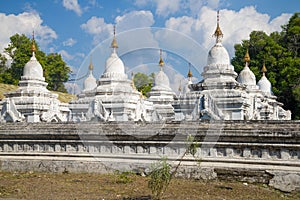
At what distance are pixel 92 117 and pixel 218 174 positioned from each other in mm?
15399

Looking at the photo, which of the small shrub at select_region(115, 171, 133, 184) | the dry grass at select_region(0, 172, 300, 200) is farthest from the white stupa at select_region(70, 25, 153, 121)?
the dry grass at select_region(0, 172, 300, 200)

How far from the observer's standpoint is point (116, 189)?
776 centimetres

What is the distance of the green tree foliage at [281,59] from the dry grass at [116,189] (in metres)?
30.6

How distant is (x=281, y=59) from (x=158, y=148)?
125ft

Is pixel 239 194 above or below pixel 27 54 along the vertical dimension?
below

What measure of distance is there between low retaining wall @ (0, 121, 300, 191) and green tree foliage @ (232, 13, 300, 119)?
30.0 meters

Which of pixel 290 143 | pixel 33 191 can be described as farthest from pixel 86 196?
pixel 290 143

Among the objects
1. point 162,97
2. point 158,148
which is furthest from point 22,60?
point 158,148

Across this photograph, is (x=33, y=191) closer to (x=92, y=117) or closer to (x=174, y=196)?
(x=174, y=196)

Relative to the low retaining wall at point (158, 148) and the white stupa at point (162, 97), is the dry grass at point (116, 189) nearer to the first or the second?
the low retaining wall at point (158, 148)

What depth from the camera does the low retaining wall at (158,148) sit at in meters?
7.78

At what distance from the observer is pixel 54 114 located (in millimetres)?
26328

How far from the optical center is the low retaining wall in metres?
7.78

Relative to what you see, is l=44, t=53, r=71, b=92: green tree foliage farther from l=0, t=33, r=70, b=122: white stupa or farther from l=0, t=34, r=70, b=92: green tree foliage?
l=0, t=33, r=70, b=122: white stupa
